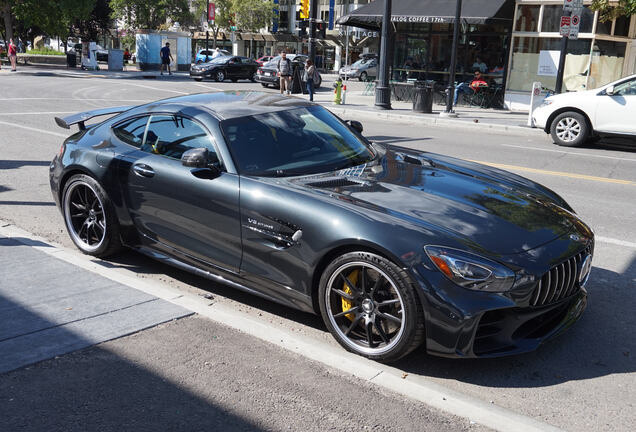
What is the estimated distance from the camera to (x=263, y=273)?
13.7 feet

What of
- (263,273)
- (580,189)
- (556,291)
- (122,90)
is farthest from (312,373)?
(122,90)

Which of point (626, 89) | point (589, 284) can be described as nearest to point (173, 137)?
point (589, 284)

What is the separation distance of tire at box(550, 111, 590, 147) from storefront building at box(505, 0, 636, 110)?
8409 millimetres

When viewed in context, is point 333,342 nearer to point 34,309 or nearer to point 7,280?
point 34,309

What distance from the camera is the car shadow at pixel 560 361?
12.0 feet

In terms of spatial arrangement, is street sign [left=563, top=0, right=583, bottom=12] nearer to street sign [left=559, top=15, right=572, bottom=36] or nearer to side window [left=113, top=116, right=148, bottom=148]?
street sign [left=559, top=15, right=572, bottom=36]

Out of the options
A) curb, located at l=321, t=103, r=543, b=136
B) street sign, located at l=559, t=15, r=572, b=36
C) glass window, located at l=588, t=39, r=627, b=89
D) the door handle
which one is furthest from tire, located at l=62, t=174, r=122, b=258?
glass window, located at l=588, t=39, r=627, b=89

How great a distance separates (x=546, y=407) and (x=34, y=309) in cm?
333

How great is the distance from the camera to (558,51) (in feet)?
71.1

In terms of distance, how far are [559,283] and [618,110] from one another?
10.8m

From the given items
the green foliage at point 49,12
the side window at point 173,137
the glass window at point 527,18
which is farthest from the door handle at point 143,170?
the green foliage at point 49,12

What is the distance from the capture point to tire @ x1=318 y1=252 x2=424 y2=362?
3.55 m

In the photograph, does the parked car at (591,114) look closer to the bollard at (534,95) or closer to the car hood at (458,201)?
the bollard at (534,95)

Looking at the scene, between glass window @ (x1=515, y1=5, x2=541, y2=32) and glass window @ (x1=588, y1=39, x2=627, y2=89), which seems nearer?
glass window @ (x1=588, y1=39, x2=627, y2=89)
